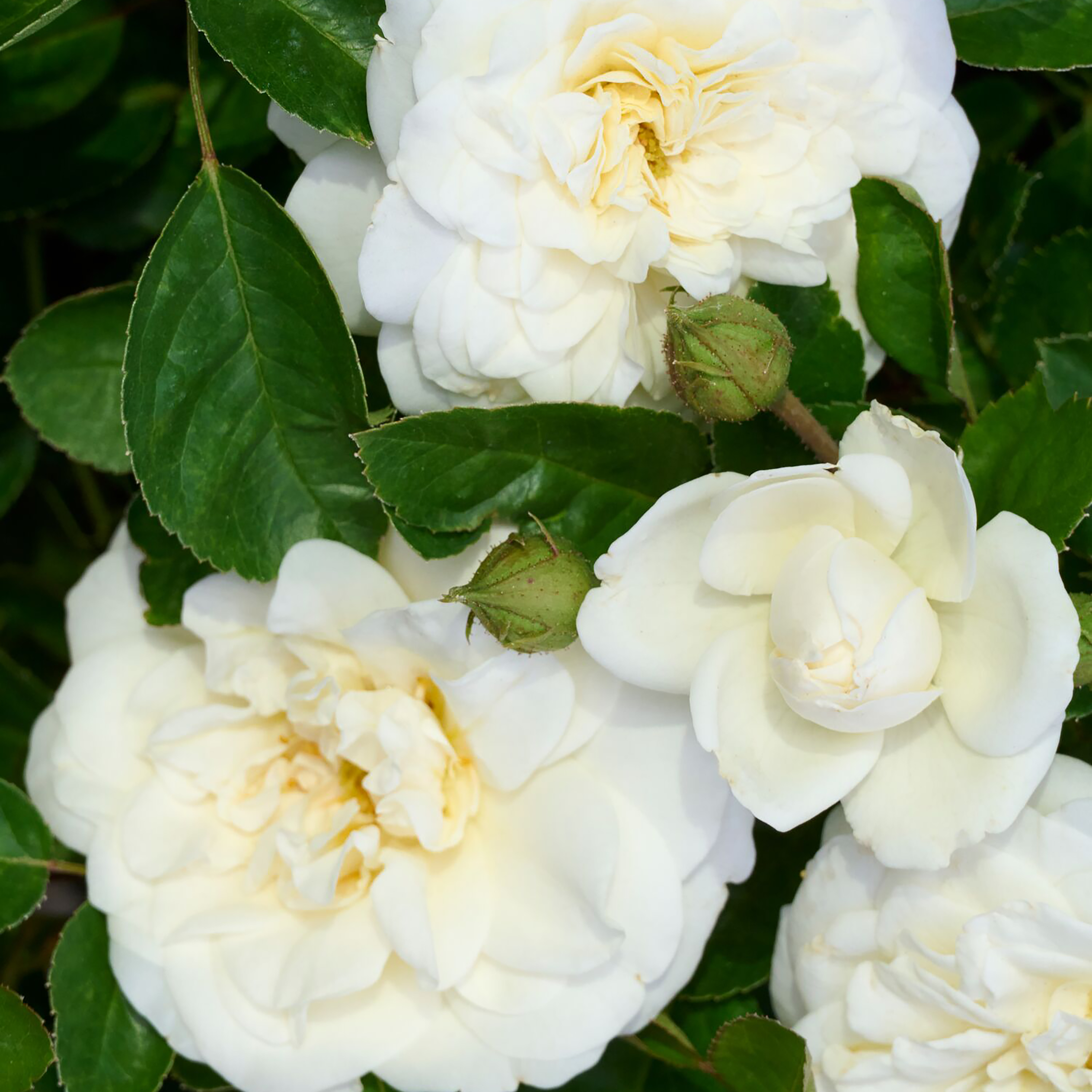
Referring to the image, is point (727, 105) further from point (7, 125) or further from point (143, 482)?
point (7, 125)

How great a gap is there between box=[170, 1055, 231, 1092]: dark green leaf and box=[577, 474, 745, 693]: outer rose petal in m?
0.42

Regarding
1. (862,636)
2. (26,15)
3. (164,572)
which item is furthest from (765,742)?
(26,15)

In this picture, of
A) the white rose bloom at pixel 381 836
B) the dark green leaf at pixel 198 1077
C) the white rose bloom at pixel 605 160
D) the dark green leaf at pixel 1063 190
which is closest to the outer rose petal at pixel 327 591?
the white rose bloom at pixel 381 836

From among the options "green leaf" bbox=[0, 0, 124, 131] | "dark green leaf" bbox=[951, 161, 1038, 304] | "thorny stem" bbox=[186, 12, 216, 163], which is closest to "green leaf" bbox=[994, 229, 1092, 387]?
"dark green leaf" bbox=[951, 161, 1038, 304]

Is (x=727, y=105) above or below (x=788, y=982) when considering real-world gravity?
above

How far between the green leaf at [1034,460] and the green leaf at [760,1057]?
30cm

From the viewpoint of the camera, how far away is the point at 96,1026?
0.80 meters

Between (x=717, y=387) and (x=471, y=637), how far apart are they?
196 mm

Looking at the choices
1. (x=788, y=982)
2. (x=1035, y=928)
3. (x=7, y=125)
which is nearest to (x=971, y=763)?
(x=1035, y=928)

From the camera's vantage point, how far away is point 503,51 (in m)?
0.60

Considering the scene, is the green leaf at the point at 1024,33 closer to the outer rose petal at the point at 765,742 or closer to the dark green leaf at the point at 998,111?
the dark green leaf at the point at 998,111

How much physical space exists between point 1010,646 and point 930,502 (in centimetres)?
8

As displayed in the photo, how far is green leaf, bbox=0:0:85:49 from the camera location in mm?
620

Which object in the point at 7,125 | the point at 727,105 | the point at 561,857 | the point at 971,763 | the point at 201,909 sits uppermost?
the point at 727,105
